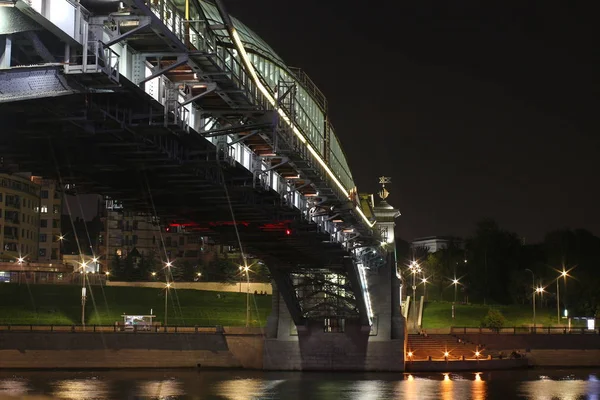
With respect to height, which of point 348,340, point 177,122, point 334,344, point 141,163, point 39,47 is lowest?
point 334,344

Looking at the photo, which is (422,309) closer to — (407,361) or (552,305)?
(552,305)

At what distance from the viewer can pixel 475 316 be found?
10725cm

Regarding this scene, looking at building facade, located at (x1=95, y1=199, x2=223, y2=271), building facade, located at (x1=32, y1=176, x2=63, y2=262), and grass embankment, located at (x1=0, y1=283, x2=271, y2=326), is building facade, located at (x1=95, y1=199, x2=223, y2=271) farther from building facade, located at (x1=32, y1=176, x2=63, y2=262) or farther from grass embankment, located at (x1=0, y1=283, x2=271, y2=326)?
grass embankment, located at (x1=0, y1=283, x2=271, y2=326)

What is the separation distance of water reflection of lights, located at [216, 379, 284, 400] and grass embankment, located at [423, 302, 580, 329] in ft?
133

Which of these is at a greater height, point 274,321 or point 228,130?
point 228,130

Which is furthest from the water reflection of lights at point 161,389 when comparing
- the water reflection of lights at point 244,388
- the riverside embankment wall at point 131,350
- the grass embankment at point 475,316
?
the grass embankment at point 475,316

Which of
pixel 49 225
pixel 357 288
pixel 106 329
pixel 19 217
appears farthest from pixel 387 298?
pixel 49 225

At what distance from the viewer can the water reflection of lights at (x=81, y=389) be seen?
53.8 meters

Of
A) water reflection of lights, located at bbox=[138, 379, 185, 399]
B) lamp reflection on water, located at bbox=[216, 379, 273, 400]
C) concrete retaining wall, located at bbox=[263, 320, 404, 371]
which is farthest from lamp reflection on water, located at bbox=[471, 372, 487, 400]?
water reflection of lights, located at bbox=[138, 379, 185, 399]

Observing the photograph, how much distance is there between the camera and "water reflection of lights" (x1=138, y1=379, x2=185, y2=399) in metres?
55.8

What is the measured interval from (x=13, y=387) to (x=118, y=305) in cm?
4734

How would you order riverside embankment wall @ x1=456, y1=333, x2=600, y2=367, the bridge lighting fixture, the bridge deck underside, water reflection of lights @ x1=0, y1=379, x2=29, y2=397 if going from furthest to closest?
1. riverside embankment wall @ x1=456, y1=333, x2=600, y2=367
2. water reflection of lights @ x1=0, y1=379, x2=29, y2=397
3. the bridge lighting fixture
4. the bridge deck underside

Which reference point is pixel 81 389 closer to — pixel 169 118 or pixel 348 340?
pixel 348 340

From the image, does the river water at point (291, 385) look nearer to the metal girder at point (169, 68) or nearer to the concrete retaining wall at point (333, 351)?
the concrete retaining wall at point (333, 351)
